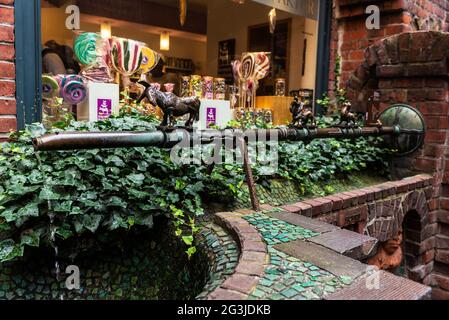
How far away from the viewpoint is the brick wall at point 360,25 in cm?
360

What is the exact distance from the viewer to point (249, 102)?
341cm

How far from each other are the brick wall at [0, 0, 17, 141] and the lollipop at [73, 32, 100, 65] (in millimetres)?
522

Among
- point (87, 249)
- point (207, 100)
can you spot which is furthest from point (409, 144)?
point (87, 249)

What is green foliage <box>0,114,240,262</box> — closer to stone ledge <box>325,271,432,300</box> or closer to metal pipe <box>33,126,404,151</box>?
metal pipe <box>33,126,404,151</box>

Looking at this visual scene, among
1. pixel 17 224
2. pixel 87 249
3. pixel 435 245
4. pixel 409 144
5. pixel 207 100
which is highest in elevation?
pixel 207 100

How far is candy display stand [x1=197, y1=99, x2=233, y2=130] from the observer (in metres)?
2.96

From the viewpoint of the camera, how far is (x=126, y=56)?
2613 millimetres

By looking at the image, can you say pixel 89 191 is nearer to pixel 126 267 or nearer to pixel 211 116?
pixel 126 267

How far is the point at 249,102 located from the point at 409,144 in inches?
52.5

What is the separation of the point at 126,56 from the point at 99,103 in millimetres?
390

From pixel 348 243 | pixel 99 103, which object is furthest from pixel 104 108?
pixel 348 243

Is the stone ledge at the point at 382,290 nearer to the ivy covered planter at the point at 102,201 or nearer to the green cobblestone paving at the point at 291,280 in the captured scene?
the green cobblestone paving at the point at 291,280
